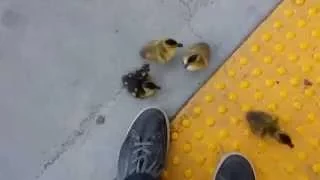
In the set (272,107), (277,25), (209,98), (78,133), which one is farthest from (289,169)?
(78,133)

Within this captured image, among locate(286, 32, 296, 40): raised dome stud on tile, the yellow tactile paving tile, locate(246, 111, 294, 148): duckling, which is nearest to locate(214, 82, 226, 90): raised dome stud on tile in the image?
the yellow tactile paving tile

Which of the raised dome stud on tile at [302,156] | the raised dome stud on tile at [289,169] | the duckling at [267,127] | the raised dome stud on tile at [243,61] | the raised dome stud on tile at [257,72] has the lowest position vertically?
the raised dome stud on tile at [289,169]

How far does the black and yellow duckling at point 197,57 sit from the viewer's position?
1.69 m

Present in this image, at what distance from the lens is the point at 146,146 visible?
5.48ft

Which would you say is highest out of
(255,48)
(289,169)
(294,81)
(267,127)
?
(255,48)

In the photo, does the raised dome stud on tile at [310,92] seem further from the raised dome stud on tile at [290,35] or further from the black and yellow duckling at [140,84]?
the black and yellow duckling at [140,84]

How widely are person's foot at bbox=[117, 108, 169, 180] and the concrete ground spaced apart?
0.10 ft

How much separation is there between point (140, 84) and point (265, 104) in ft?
1.03

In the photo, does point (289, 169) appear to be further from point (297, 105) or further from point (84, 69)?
point (84, 69)

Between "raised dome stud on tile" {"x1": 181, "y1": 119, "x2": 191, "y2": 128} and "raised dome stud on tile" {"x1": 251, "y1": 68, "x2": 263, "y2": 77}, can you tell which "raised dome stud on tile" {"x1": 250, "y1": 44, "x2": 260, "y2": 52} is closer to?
"raised dome stud on tile" {"x1": 251, "y1": 68, "x2": 263, "y2": 77}

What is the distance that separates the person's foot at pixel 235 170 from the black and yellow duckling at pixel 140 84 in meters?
0.26

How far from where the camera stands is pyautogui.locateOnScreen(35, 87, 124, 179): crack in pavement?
168 cm

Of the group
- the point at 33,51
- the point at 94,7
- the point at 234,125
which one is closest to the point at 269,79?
the point at 234,125

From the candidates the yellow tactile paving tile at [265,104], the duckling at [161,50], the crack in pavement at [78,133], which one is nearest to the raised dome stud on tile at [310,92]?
the yellow tactile paving tile at [265,104]
